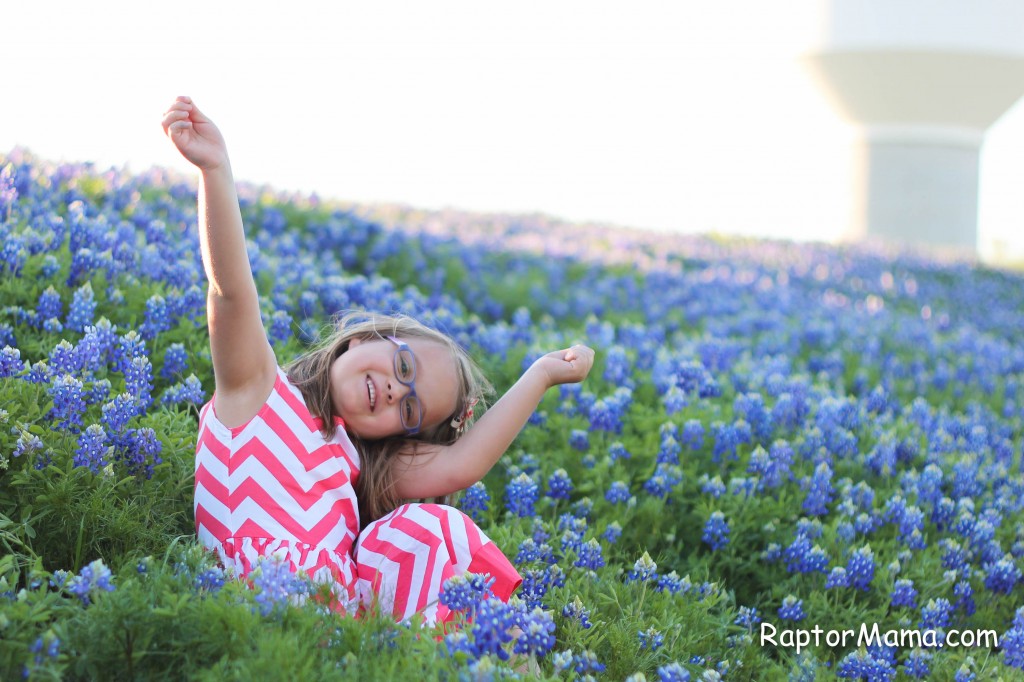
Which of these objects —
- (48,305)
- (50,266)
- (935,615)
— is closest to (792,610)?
(935,615)

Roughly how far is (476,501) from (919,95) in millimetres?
17830

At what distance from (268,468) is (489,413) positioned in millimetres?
763

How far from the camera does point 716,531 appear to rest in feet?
13.6

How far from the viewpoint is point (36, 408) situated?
3248mm

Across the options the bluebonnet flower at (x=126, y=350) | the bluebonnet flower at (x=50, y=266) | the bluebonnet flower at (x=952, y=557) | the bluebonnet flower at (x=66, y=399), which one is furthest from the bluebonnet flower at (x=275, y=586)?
the bluebonnet flower at (x=952, y=557)

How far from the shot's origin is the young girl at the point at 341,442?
290 cm

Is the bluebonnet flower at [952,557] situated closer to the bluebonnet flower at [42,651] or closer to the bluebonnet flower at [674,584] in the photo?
the bluebonnet flower at [674,584]

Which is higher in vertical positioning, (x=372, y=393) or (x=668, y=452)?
(x=372, y=393)

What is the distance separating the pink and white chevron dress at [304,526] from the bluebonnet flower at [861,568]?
1.66 metres

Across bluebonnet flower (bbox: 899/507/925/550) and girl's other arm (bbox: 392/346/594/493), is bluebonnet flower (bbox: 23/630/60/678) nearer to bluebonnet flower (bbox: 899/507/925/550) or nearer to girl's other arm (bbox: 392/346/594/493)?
Result: girl's other arm (bbox: 392/346/594/493)

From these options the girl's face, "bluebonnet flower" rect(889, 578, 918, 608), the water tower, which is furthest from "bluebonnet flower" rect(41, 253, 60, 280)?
the water tower

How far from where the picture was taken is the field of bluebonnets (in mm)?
2523

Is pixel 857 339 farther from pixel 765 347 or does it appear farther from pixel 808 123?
pixel 808 123

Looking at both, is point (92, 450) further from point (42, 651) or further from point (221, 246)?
point (42, 651)
